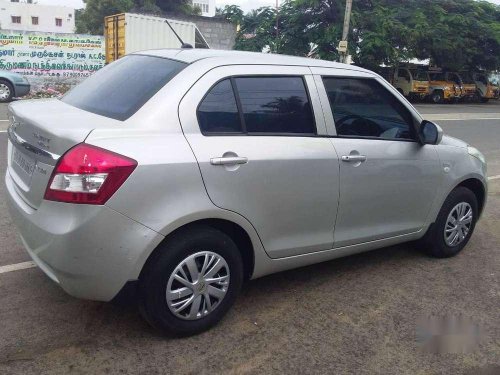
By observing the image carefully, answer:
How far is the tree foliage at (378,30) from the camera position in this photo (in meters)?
28.3

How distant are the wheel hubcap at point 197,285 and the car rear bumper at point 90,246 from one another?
0.25 m

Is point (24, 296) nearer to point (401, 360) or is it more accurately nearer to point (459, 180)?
point (401, 360)

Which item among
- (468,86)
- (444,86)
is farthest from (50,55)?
(468,86)

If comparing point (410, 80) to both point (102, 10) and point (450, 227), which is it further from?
point (450, 227)

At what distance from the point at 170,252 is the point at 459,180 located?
2750 millimetres

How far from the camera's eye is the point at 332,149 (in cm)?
356

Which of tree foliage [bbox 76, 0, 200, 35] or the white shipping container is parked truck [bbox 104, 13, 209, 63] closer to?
the white shipping container

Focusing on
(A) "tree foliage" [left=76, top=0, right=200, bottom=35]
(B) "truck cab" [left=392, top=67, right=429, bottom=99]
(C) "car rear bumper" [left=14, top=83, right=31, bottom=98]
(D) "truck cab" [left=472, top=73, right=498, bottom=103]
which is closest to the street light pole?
(B) "truck cab" [left=392, top=67, right=429, bottom=99]

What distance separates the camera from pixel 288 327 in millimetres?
3316

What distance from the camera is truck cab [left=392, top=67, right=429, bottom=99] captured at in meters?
29.7

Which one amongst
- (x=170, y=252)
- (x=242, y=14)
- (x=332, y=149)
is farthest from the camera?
(x=242, y=14)

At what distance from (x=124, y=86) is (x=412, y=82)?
94.1 ft

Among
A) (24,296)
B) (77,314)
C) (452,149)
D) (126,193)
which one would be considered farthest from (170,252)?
(452,149)

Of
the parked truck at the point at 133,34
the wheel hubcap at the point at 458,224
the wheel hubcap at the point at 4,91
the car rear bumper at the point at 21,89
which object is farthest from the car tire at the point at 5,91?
the wheel hubcap at the point at 458,224
